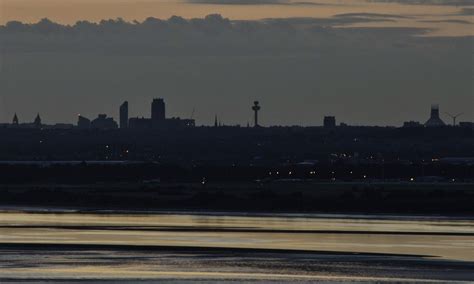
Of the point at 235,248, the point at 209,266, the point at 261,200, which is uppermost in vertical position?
the point at 261,200

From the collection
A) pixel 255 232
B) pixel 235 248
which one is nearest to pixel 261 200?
pixel 255 232

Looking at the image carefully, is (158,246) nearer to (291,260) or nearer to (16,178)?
(291,260)

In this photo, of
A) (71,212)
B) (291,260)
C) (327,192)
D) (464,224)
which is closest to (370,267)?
(291,260)

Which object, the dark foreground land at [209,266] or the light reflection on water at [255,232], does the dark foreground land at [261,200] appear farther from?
the dark foreground land at [209,266]

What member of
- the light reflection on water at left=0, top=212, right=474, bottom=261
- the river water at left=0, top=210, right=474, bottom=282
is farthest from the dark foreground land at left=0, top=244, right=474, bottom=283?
the light reflection on water at left=0, top=212, right=474, bottom=261

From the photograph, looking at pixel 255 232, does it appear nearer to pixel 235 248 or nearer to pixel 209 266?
pixel 235 248
